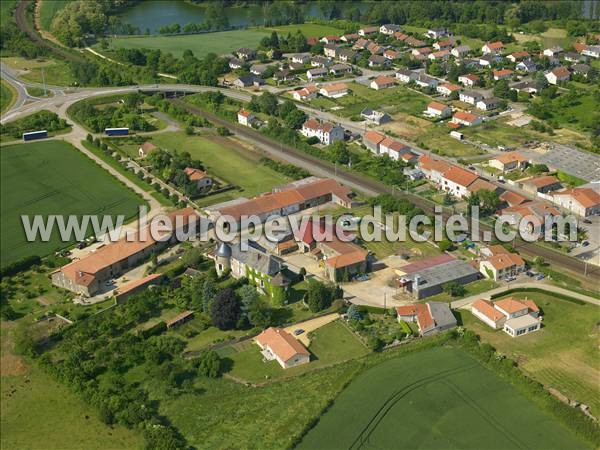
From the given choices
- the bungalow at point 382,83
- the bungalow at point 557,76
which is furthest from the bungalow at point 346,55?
the bungalow at point 557,76

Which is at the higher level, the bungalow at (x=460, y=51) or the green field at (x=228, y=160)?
the bungalow at (x=460, y=51)

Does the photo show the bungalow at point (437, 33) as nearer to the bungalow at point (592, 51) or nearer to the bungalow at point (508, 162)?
the bungalow at point (592, 51)

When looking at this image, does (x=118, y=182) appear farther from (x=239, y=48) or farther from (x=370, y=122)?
(x=239, y=48)

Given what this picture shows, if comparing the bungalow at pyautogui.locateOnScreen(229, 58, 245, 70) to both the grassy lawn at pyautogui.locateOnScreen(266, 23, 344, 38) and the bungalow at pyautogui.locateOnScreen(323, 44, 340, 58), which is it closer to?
the bungalow at pyautogui.locateOnScreen(323, 44, 340, 58)

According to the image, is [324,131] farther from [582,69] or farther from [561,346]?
[582,69]

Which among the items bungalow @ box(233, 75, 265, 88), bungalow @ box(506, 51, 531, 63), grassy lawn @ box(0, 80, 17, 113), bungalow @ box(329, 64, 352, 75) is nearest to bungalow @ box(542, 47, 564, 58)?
bungalow @ box(506, 51, 531, 63)

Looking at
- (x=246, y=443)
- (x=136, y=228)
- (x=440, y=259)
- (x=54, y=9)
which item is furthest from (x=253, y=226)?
(x=54, y=9)
